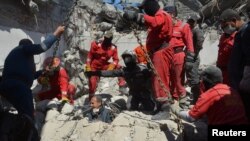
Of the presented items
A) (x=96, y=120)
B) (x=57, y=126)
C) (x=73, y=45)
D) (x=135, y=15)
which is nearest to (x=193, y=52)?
(x=135, y=15)

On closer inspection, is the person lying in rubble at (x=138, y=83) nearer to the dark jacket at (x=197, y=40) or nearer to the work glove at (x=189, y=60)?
the work glove at (x=189, y=60)

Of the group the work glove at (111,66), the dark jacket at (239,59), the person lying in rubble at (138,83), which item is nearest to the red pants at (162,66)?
the person lying in rubble at (138,83)

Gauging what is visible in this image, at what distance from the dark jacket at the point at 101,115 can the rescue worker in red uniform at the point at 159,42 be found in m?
0.87

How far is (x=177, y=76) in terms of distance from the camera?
22.4 ft

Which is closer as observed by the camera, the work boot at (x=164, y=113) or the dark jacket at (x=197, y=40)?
the work boot at (x=164, y=113)

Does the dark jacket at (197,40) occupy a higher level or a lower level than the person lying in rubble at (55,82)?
higher

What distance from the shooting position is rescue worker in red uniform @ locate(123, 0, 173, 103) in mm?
6461

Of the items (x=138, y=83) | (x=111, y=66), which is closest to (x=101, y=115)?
(x=138, y=83)

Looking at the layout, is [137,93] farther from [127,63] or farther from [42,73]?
[42,73]

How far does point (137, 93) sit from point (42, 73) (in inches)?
61.7

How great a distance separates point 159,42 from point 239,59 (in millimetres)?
1683

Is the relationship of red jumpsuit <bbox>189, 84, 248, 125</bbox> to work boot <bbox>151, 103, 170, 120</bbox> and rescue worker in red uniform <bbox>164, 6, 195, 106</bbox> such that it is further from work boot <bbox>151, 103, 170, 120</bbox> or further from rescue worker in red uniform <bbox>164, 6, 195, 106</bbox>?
rescue worker in red uniform <bbox>164, 6, 195, 106</bbox>

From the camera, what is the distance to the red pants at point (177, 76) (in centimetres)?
684

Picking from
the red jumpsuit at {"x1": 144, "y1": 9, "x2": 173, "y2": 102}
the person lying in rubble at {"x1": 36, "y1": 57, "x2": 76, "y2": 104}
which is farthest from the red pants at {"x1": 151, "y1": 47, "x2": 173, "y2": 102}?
the person lying in rubble at {"x1": 36, "y1": 57, "x2": 76, "y2": 104}
